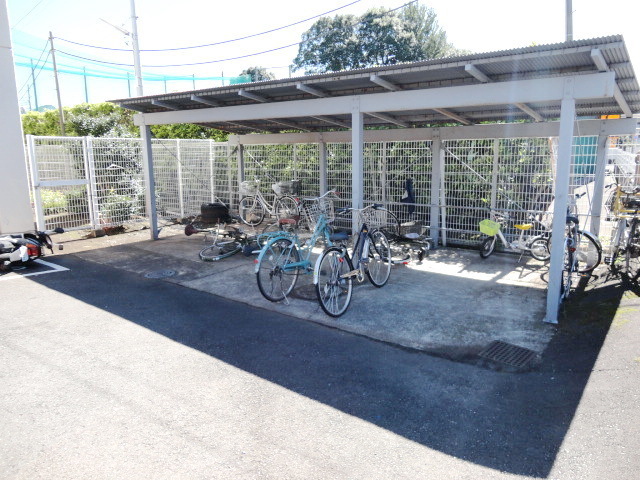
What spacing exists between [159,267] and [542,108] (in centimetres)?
606

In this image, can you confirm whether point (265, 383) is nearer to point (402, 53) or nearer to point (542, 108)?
point (542, 108)

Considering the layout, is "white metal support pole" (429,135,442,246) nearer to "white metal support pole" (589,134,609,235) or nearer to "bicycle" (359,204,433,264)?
"bicycle" (359,204,433,264)

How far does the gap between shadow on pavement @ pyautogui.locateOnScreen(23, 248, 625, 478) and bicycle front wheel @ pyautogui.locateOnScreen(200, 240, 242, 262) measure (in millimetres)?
2031

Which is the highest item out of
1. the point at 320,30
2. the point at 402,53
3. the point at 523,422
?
the point at 320,30

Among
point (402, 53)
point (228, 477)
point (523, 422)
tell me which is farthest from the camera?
point (402, 53)

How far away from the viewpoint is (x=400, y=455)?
2.62 metres

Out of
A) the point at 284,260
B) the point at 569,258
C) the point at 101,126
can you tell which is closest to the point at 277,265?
the point at 284,260

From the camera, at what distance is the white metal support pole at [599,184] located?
6.19 meters

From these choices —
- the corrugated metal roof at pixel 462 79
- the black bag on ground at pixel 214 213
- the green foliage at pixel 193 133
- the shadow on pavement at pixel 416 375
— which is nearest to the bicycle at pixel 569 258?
the shadow on pavement at pixel 416 375

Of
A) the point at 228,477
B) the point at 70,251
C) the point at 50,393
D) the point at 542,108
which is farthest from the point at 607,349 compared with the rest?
the point at 70,251

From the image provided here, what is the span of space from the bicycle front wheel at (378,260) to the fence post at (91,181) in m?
6.45

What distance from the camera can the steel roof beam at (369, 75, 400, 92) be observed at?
16.7 ft

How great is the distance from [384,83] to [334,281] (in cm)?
236

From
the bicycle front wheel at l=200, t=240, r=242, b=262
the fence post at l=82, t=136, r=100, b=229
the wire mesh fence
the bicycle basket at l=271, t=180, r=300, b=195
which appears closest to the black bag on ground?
the bicycle front wheel at l=200, t=240, r=242, b=262
